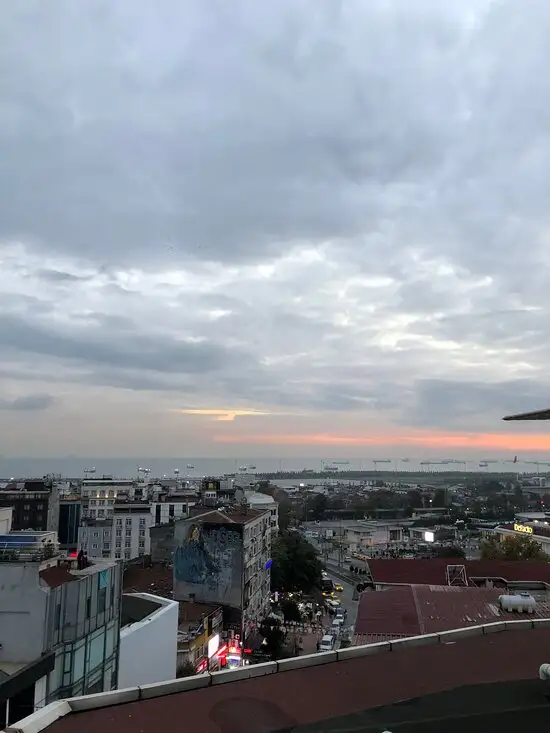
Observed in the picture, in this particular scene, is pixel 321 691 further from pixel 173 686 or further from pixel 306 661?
pixel 173 686

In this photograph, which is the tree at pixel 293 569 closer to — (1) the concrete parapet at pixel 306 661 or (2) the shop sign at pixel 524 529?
(2) the shop sign at pixel 524 529

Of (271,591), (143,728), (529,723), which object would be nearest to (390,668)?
(529,723)

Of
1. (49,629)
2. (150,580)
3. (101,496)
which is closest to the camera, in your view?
(49,629)

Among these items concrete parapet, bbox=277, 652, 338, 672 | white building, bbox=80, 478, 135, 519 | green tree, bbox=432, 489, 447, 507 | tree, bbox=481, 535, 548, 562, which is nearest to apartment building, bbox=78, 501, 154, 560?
white building, bbox=80, 478, 135, 519

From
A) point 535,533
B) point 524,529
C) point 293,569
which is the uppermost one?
point 524,529

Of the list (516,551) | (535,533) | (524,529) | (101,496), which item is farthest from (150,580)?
(535,533)

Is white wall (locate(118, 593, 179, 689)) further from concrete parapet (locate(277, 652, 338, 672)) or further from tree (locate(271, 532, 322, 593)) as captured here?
tree (locate(271, 532, 322, 593))

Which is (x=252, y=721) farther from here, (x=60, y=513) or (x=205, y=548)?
(x=60, y=513)
